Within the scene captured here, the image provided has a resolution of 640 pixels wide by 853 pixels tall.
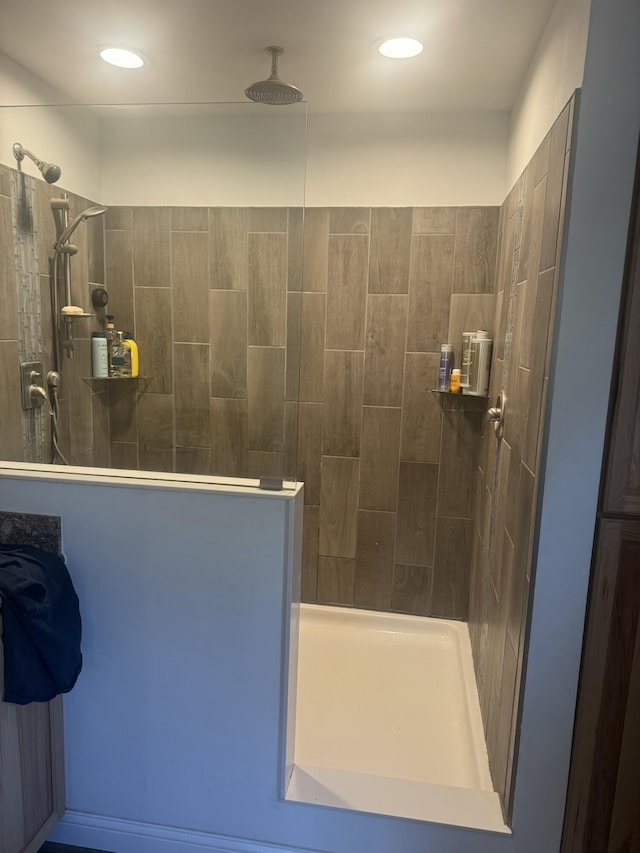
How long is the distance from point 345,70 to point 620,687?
2.20m

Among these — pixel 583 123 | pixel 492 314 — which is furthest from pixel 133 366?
pixel 583 123

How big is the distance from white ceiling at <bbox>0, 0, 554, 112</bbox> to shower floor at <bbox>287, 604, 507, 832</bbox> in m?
2.32

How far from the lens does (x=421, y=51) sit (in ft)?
6.06

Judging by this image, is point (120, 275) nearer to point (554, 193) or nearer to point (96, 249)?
point (96, 249)

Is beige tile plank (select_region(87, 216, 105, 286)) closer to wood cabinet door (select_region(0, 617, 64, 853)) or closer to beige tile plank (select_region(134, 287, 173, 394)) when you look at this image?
beige tile plank (select_region(134, 287, 173, 394))

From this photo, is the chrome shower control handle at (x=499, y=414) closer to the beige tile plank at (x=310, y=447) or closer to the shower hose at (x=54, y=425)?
the beige tile plank at (x=310, y=447)

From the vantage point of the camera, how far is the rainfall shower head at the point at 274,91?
1881mm

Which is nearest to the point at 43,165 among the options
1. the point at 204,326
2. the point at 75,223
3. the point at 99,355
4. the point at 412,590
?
the point at 75,223

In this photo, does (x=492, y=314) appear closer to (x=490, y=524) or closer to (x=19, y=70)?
(x=490, y=524)

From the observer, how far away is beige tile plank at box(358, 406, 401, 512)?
262 cm

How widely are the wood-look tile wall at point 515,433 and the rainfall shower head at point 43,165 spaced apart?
5.91 ft

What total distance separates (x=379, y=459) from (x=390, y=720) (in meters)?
1.14

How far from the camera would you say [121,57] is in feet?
6.48

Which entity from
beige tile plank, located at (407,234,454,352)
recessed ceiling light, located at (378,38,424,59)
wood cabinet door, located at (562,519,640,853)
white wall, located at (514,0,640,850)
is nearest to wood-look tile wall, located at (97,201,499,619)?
beige tile plank, located at (407,234,454,352)
